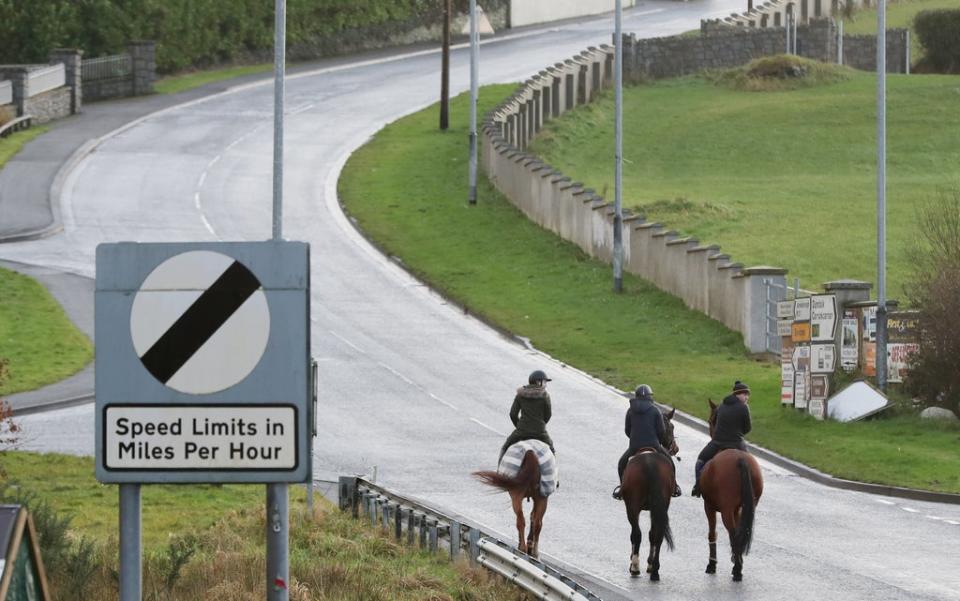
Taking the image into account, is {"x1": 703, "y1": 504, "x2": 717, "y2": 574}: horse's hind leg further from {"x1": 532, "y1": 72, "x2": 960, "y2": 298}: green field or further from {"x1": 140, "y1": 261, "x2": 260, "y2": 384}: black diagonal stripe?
{"x1": 532, "y1": 72, "x2": 960, "y2": 298}: green field

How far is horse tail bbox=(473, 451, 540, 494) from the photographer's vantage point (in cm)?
1942

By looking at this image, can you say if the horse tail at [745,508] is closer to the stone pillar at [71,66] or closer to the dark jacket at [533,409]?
the dark jacket at [533,409]

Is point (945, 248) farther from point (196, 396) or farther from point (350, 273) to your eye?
point (196, 396)

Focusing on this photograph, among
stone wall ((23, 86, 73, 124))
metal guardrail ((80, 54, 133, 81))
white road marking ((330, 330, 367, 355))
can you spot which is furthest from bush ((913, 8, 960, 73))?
white road marking ((330, 330, 367, 355))

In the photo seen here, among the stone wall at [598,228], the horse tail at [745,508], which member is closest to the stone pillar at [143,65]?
the stone wall at [598,228]

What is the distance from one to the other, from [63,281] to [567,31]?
63974mm

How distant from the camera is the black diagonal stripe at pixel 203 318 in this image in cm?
759

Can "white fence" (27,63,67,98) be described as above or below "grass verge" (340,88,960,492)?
above

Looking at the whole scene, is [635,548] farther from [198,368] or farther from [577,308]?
[577,308]

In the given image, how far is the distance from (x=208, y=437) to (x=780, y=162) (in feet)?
198

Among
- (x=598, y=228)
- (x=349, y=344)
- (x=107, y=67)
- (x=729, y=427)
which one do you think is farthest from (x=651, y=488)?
(x=107, y=67)

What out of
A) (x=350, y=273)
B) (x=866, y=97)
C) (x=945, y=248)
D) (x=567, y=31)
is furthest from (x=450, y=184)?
(x=567, y=31)

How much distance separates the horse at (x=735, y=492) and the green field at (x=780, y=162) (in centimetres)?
2378

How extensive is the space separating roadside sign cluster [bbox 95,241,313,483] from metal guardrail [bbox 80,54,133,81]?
230ft
